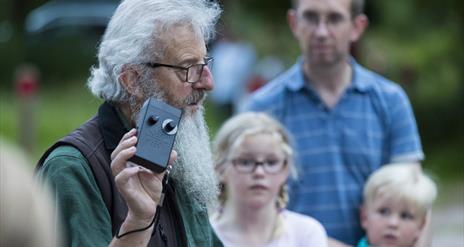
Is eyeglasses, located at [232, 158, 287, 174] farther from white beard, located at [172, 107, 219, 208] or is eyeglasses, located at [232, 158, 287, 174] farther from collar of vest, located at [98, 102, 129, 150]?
collar of vest, located at [98, 102, 129, 150]

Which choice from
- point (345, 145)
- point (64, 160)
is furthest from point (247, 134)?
point (64, 160)

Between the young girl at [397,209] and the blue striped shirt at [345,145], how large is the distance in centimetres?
9

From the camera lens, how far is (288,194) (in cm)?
545

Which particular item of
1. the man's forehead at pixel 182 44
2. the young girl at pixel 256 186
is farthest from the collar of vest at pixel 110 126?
the young girl at pixel 256 186

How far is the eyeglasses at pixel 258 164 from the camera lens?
509 centimetres

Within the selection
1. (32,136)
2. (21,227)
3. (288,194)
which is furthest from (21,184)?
(32,136)

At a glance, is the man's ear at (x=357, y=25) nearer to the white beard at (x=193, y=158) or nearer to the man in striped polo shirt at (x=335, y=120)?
the man in striped polo shirt at (x=335, y=120)

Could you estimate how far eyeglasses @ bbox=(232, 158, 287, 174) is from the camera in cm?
509

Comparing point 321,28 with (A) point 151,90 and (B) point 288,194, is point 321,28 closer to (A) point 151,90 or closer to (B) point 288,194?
(B) point 288,194

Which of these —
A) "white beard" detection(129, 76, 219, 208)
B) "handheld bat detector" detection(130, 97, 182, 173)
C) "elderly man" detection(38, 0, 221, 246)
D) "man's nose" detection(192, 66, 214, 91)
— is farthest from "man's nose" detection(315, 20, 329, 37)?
"handheld bat detector" detection(130, 97, 182, 173)

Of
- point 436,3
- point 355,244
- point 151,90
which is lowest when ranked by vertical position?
point 355,244

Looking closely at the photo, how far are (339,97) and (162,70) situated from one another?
204 cm

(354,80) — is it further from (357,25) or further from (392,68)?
(392,68)

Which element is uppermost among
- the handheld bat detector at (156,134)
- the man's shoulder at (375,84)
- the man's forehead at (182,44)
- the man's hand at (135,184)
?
the man's shoulder at (375,84)
